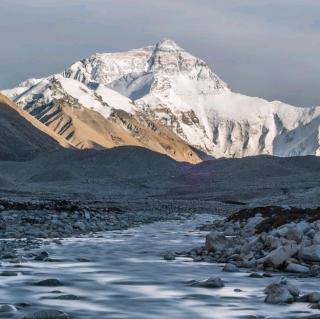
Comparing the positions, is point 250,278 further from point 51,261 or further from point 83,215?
point 83,215

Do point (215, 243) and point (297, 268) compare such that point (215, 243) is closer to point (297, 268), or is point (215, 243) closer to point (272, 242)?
point (272, 242)

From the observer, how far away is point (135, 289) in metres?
15.7

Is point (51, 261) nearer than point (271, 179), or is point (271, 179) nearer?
point (51, 261)

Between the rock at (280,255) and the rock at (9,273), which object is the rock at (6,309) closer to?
the rock at (9,273)

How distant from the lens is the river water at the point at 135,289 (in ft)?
42.5

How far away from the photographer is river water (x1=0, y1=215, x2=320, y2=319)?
13.0m

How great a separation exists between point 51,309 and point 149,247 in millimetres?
15674

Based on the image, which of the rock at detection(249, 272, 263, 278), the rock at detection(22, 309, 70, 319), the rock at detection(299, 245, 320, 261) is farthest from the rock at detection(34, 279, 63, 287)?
the rock at detection(299, 245, 320, 261)

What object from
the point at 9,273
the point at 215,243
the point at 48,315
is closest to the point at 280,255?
the point at 215,243

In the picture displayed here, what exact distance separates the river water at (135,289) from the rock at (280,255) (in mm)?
1334

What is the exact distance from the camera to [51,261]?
20.6m

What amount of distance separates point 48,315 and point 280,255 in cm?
986

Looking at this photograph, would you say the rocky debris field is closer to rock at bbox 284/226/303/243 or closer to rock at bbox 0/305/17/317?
rock at bbox 284/226/303/243

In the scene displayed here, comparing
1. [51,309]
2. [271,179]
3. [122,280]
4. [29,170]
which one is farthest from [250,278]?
[29,170]
